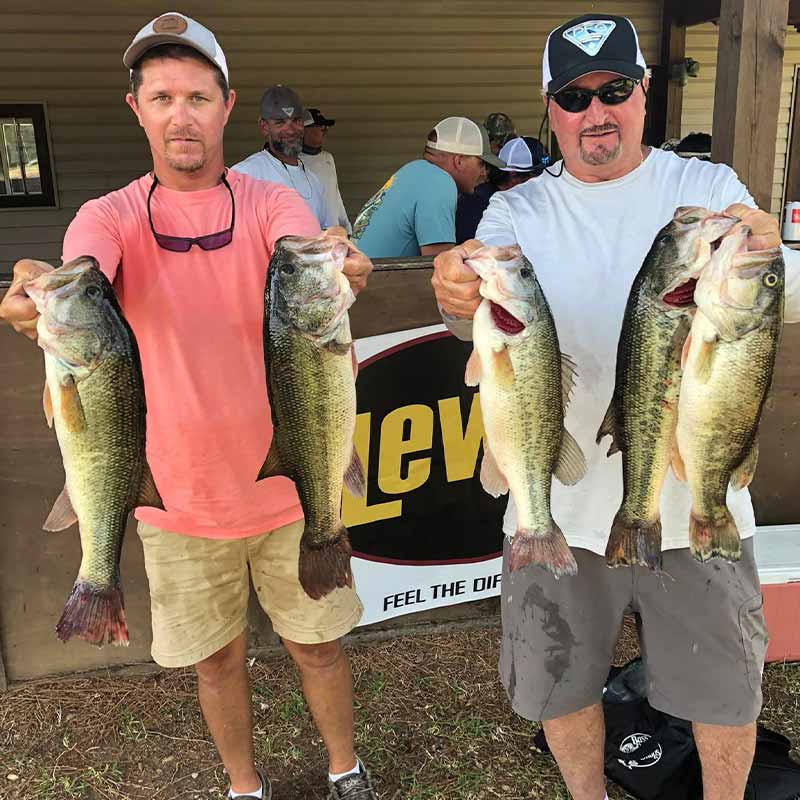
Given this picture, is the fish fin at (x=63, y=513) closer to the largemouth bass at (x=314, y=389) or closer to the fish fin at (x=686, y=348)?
the largemouth bass at (x=314, y=389)

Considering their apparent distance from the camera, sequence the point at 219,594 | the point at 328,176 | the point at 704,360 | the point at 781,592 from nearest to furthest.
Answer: the point at 704,360 → the point at 219,594 → the point at 781,592 → the point at 328,176

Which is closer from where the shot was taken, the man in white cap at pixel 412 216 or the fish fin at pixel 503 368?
the fish fin at pixel 503 368

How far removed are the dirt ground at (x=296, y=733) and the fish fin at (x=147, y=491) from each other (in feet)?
5.70

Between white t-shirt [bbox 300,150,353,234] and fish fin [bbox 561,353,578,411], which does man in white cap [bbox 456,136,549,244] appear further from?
fish fin [bbox 561,353,578,411]

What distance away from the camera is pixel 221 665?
270 cm

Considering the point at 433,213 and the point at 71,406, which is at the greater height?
the point at 433,213

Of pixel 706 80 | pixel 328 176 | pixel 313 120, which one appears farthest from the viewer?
pixel 706 80

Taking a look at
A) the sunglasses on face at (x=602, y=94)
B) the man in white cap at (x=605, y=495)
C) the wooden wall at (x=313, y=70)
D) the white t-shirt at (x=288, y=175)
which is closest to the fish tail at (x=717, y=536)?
the man in white cap at (x=605, y=495)

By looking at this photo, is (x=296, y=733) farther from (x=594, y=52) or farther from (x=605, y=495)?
(x=594, y=52)

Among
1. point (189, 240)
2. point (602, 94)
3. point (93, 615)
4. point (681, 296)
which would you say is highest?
point (602, 94)

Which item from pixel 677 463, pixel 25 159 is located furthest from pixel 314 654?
pixel 25 159

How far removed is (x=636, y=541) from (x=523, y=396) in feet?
1.63

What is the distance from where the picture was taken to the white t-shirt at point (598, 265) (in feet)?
7.24

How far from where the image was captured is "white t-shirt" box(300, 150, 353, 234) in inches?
259
